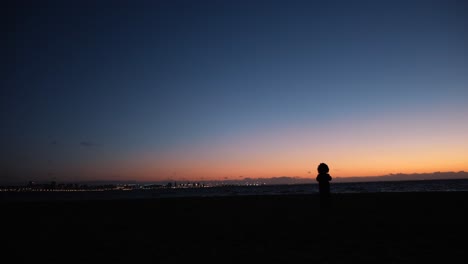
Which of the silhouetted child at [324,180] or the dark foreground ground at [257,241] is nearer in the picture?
the dark foreground ground at [257,241]

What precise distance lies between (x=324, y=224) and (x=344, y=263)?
17.5ft

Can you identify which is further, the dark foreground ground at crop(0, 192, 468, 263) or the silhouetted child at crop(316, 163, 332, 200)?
the silhouetted child at crop(316, 163, 332, 200)

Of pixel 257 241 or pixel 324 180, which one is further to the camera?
pixel 324 180

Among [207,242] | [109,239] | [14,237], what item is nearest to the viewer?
[207,242]

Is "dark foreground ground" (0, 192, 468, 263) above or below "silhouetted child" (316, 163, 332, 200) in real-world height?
below

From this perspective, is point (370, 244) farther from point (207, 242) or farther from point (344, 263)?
point (207, 242)

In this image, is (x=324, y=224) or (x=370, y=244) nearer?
(x=370, y=244)

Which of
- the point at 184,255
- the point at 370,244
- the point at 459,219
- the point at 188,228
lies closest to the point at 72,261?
the point at 184,255

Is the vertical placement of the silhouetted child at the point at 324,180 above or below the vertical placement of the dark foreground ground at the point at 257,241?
above

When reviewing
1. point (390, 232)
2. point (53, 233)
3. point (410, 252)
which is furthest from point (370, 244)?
point (53, 233)

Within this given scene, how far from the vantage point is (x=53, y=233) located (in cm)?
1203

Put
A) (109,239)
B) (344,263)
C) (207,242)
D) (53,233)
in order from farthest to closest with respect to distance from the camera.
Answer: (53,233)
(109,239)
(207,242)
(344,263)

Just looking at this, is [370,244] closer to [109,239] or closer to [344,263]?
[344,263]

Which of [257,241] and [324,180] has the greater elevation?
[324,180]
